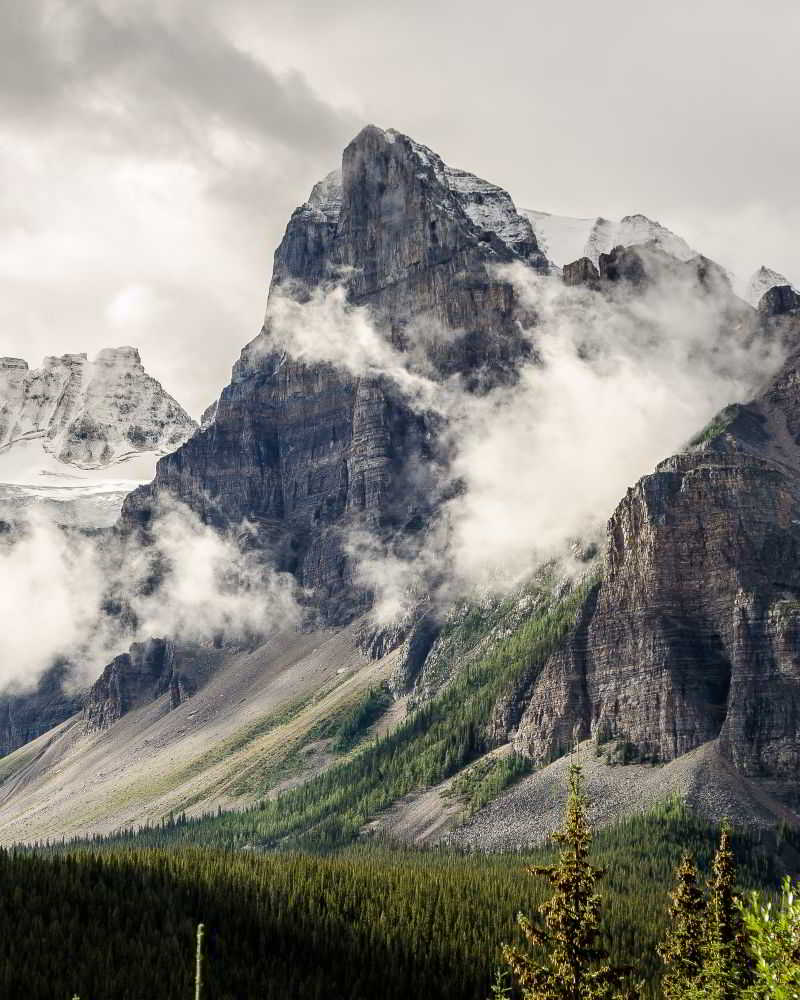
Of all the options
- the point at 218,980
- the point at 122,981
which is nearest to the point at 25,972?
the point at 122,981

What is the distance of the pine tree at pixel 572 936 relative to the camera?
5409 cm

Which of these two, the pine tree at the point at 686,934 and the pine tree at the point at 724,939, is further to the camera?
the pine tree at the point at 686,934

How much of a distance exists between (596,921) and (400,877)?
123016 mm

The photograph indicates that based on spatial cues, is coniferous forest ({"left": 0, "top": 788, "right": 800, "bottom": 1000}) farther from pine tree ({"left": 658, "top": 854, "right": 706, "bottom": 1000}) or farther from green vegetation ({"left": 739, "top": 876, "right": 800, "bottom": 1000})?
green vegetation ({"left": 739, "top": 876, "right": 800, "bottom": 1000})

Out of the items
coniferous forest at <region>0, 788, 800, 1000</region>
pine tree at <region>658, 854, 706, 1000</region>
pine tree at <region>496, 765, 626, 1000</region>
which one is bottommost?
coniferous forest at <region>0, 788, 800, 1000</region>

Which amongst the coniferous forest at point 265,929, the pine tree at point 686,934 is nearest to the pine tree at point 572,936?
the pine tree at point 686,934

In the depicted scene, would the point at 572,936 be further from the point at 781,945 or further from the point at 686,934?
the point at 686,934

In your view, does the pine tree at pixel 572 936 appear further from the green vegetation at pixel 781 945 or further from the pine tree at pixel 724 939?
the pine tree at pixel 724 939

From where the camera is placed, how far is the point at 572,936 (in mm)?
54375

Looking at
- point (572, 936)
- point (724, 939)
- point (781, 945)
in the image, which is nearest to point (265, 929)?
point (724, 939)

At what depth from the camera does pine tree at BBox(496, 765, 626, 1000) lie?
5409 cm

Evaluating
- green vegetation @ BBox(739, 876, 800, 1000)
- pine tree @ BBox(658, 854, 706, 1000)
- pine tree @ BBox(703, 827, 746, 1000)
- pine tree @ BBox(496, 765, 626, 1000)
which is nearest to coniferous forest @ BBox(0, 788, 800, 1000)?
pine tree @ BBox(658, 854, 706, 1000)

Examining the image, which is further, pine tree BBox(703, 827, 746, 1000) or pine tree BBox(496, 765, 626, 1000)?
pine tree BBox(703, 827, 746, 1000)

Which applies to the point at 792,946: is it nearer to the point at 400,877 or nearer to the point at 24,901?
the point at 24,901
